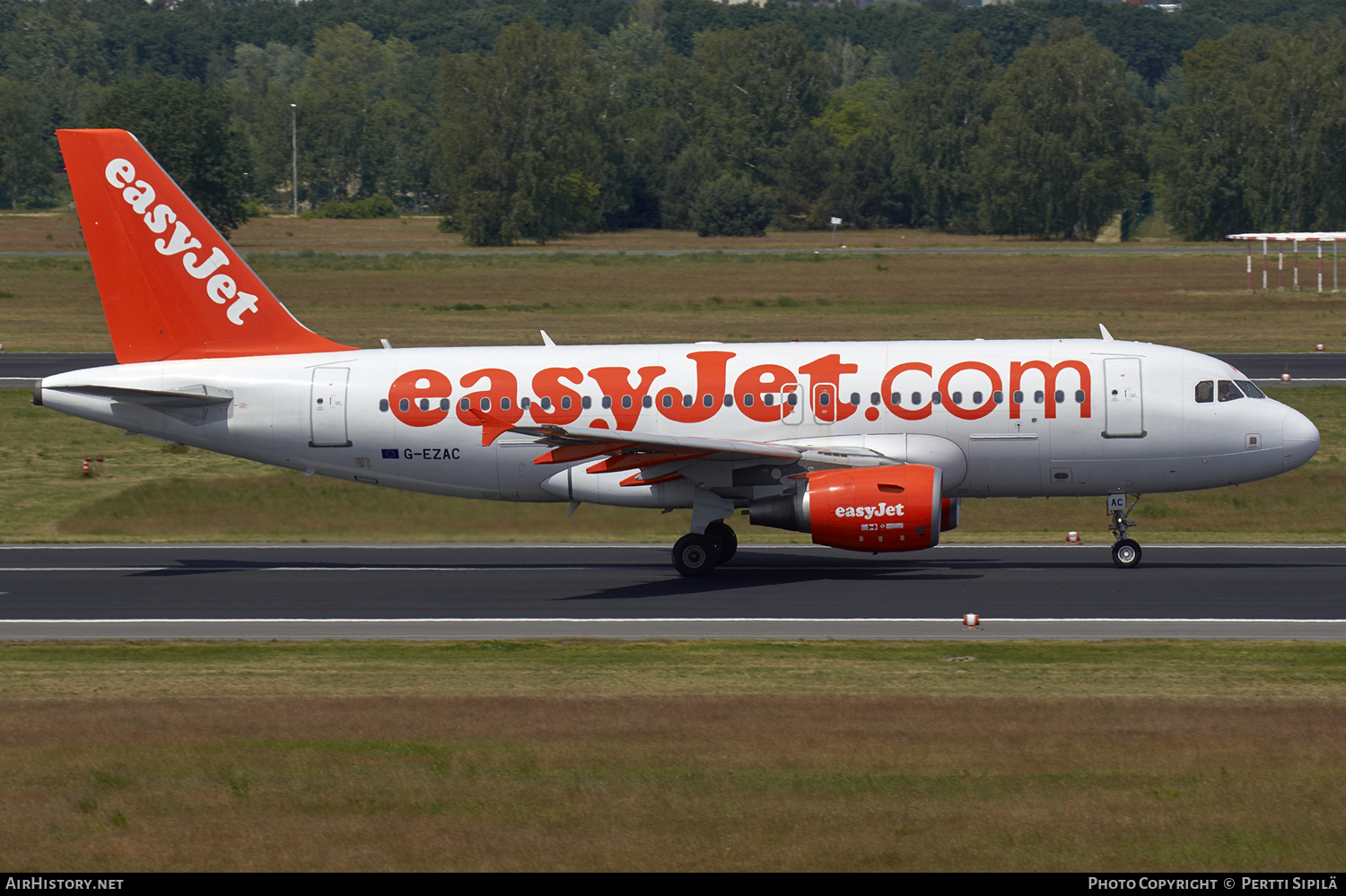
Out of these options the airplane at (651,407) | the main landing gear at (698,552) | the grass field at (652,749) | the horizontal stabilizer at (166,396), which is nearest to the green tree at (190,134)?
the grass field at (652,749)

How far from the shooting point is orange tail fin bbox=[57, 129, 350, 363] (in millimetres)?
33125

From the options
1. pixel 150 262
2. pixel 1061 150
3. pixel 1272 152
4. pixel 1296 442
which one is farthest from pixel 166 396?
pixel 1272 152

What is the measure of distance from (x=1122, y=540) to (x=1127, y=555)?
0.43 m

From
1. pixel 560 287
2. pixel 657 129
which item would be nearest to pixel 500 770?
pixel 560 287

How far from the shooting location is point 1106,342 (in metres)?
32.5

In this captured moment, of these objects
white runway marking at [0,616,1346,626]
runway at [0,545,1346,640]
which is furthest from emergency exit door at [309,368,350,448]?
white runway marking at [0,616,1346,626]

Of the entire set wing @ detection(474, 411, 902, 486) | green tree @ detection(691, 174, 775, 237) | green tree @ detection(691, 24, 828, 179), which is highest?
green tree @ detection(691, 24, 828, 179)

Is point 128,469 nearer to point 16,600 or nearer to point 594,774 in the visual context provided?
point 16,600

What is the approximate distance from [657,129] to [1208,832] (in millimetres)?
183839

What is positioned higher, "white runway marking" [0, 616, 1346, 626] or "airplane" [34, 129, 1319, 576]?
"airplane" [34, 129, 1319, 576]

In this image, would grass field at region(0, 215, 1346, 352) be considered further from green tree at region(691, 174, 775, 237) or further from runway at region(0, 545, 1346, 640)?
runway at region(0, 545, 1346, 640)

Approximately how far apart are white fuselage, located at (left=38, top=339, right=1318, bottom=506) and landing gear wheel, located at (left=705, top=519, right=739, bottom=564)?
2.33 ft

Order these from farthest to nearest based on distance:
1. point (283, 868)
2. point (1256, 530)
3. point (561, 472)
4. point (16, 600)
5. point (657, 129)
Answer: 1. point (657, 129)
2. point (1256, 530)
3. point (561, 472)
4. point (16, 600)
5. point (283, 868)

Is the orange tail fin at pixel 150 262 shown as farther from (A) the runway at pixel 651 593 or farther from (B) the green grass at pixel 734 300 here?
(B) the green grass at pixel 734 300
